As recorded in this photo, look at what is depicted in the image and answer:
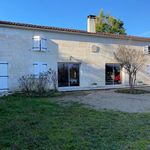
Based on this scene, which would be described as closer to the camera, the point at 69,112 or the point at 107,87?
the point at 69,112

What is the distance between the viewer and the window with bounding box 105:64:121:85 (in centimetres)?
2588

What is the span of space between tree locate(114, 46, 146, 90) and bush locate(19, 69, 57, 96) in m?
6.52

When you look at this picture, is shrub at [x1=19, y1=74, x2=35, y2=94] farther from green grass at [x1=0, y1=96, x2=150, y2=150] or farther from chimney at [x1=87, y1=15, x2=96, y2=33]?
chimney at [x1=87, y1=15, x2=96, y2=33]

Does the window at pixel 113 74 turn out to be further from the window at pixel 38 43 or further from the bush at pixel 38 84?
the window at pixel 38 43

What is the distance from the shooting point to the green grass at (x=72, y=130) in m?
6.84

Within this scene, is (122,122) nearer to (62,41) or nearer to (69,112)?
(69,112)

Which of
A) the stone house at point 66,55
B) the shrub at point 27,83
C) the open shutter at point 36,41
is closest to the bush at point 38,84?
the shrub at point 27,83

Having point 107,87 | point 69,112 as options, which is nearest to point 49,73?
point 107,87

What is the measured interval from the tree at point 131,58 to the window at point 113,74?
112 centimetres

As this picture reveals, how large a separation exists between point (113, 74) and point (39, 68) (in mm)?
7913

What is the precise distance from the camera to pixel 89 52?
963 inches

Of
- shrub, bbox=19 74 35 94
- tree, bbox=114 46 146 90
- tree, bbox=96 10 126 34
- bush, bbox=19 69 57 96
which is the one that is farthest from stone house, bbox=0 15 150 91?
tree, bbox=96 10 126 34

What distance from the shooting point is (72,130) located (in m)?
8.38

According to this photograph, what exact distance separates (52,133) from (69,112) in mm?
3835
